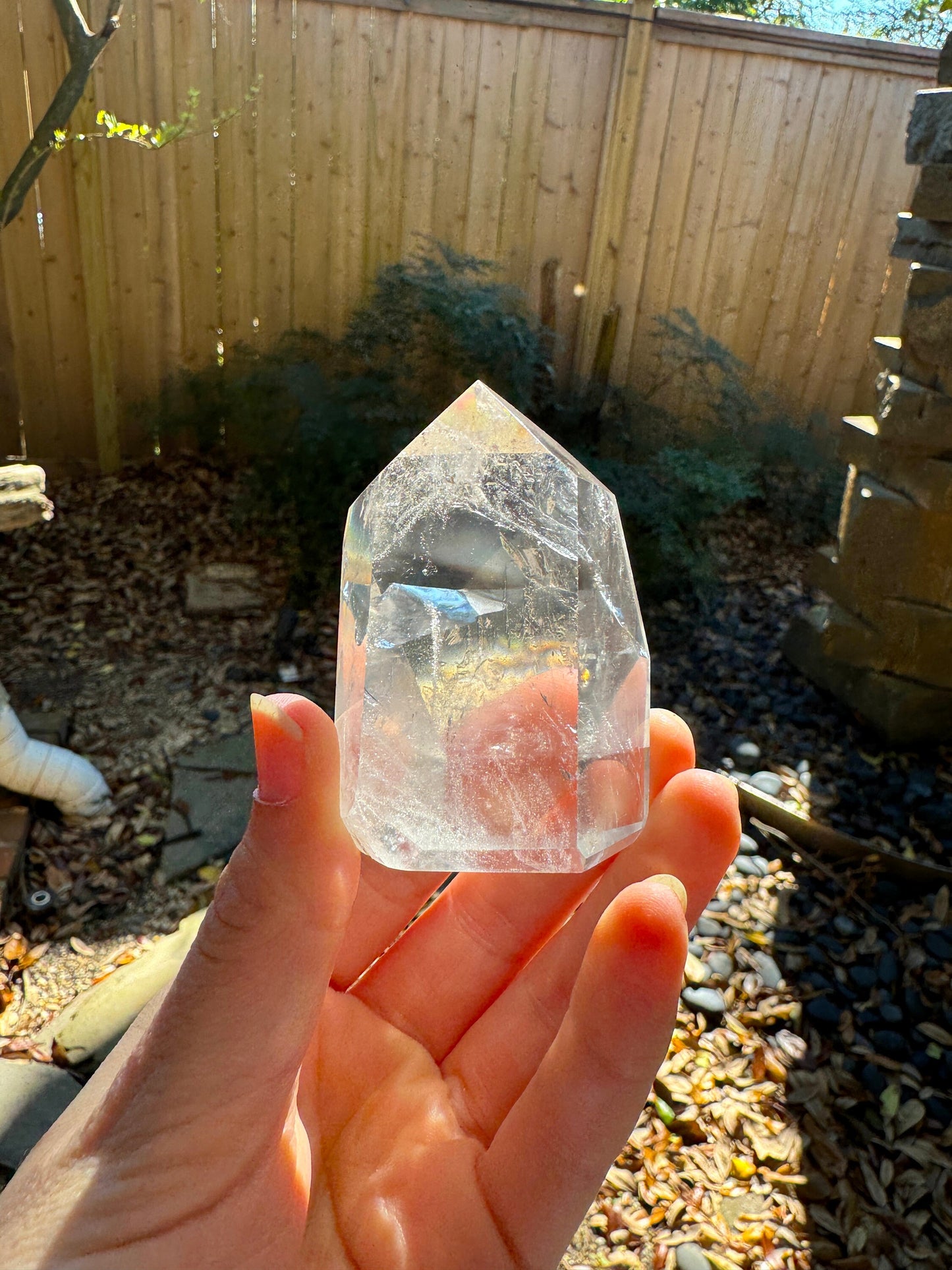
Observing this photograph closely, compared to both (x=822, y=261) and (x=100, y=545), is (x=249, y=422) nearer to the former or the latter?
(x=100, y=545)

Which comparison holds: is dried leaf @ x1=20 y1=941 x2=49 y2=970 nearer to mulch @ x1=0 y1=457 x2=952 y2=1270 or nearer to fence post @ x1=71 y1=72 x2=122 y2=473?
mulch @ x1=0 y1=457 x2=952 y2=1270

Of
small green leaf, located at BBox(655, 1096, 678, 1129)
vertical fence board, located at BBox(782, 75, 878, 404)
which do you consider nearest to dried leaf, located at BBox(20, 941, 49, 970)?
small green leaf, located at BBox(655, 1096, 678, 1129)

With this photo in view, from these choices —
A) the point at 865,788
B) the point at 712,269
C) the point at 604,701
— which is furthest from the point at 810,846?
the point at 712,269

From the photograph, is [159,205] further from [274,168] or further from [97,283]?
[274,168]

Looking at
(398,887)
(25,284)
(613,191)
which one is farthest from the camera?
(613,191)

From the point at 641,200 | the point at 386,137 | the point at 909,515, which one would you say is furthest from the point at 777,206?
the point at 909,515

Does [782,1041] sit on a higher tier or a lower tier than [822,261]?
lower
